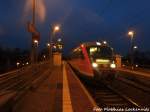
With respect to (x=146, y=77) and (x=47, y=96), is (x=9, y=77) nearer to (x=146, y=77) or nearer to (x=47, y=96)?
(x=47, y=96)

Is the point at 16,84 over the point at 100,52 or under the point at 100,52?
under

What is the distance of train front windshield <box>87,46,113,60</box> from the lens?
25797mm

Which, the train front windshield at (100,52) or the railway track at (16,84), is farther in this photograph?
the train front windshield at (100,52)

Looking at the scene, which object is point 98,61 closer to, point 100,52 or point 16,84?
point 100,52

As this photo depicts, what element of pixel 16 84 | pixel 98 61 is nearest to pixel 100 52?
pixel 98 61

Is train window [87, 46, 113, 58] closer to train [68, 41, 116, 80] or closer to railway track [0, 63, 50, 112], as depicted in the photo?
train [68, 41, 116, 80]

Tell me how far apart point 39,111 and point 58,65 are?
47.9m

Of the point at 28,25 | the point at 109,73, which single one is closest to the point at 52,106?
the point at 28,25

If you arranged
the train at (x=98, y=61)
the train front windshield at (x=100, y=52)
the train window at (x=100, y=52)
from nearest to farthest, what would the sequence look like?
the train at (x=98, y=61), the train front windshield at (x=100, y=52), the train window at (x=100, y=52)

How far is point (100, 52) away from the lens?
26281mm

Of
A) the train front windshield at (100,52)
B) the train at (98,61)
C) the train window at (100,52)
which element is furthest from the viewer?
the train window at (100,52)

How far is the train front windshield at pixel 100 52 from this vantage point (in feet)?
84.6

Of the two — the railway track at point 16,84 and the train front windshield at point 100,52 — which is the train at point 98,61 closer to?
the train front windshield at point 100,52

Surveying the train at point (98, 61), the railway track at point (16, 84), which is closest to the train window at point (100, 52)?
the train at point (98, 61)
